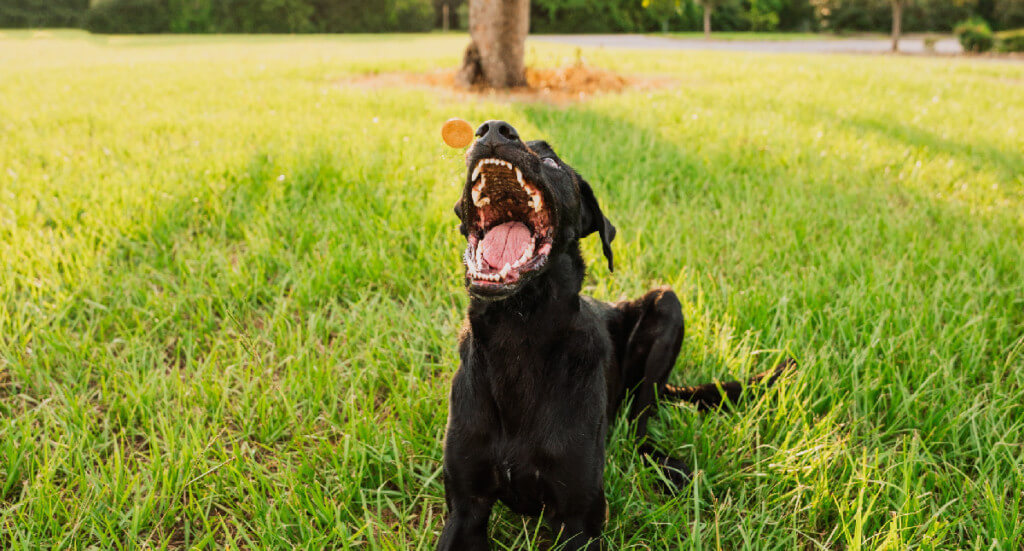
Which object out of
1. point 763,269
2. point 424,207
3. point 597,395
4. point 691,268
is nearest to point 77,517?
point 597,395

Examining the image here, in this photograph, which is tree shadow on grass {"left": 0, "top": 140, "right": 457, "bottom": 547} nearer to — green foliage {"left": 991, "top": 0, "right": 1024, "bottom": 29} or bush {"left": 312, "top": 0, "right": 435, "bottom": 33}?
bush {"left": 312, "top": 0, "right": 435, "bottom": 33}

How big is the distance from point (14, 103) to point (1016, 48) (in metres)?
32.7

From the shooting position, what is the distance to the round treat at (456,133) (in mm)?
2252

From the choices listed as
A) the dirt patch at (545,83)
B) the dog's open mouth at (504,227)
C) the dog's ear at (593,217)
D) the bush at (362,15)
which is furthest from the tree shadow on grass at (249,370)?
the bush at (362,15)

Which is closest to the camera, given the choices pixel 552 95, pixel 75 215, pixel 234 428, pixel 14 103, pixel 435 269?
pixel 234 428

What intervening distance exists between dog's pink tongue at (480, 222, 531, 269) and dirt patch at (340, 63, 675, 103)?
7.32m

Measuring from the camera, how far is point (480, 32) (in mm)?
9898

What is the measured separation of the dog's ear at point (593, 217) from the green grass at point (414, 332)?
31.9 inches

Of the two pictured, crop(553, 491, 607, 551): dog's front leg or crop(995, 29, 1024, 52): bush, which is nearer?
crop(553, 491, 607, 551): dog's front leg

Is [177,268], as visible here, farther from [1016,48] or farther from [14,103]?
[1016,48]

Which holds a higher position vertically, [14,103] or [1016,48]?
[1016,48]

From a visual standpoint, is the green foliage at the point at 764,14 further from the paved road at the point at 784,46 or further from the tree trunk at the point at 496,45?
the tree trunk at the point at 496,45

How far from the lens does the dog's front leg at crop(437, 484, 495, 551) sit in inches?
77.4

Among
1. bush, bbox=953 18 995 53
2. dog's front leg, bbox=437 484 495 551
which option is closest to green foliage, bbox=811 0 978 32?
bush, bbox=953 18 995 53
